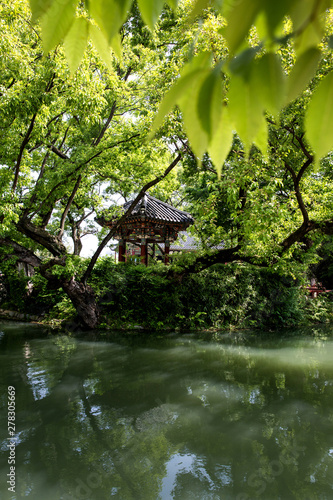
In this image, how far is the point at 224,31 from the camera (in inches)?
17.5

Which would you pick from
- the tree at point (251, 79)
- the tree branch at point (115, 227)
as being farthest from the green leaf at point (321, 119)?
the tree branch at point (115, 227)

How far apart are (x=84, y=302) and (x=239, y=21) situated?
8.72 m

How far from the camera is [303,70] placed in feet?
1.43

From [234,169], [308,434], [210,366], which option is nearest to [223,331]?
[210,366]

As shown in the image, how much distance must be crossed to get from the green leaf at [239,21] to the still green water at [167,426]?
2489 mm

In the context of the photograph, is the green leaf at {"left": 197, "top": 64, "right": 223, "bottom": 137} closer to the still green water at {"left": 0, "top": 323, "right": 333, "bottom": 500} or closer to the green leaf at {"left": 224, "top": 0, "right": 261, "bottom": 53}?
the green leaf at {"left": 224, "top": 0, "right": 261, "bottom": 53}

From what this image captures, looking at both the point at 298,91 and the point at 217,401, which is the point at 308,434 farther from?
the point at 298,91

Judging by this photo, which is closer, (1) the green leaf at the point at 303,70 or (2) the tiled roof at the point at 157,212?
(1) the green leaf at the point at 303,70

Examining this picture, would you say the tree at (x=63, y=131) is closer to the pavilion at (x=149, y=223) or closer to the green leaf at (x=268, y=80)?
the pavilion at (x=149, y=223)

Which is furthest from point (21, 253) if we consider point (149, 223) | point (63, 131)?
point (149, 223)

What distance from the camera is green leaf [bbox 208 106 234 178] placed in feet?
1.57

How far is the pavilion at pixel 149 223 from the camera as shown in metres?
10.5

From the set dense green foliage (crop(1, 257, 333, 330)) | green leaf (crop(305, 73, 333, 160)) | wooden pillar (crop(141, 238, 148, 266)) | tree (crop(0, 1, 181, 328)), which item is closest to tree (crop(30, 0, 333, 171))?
green leaf (crop(305, 73, 333, 160))

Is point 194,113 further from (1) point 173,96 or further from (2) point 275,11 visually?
(2) point 275,11
